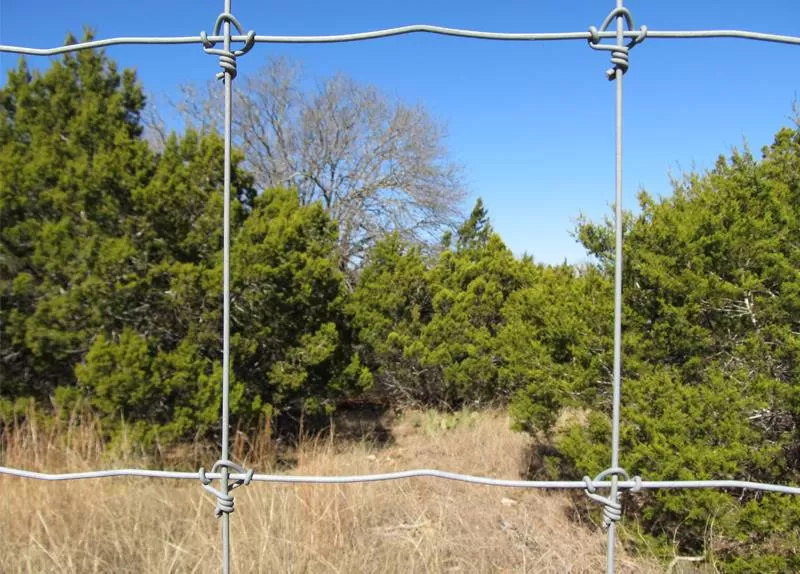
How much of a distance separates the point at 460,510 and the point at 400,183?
25.4 ft

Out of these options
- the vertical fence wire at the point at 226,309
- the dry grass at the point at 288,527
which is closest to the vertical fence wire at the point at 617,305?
the vertical fence wire at the point at 226,309

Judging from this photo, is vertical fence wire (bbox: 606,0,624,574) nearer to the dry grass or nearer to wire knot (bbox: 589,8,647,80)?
wire knot (bbox: 589,8,647,80)

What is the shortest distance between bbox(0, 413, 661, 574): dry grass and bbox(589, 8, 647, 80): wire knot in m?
1.43

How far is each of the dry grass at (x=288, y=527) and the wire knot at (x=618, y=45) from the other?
1.43 metres

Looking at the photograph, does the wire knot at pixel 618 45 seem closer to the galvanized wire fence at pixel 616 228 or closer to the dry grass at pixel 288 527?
the galvanized wire fence at pixel 616 228

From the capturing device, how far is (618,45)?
0.97 m

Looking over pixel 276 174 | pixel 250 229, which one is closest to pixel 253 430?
pixel 250 229

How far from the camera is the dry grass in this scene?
1.70m

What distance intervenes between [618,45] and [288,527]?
5.78 ft

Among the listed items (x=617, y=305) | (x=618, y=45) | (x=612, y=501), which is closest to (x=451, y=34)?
(x=618, y=45)

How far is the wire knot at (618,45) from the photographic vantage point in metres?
0.96

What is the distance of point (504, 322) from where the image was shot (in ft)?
18.0

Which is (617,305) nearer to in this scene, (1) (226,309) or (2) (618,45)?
(2) (618,45)

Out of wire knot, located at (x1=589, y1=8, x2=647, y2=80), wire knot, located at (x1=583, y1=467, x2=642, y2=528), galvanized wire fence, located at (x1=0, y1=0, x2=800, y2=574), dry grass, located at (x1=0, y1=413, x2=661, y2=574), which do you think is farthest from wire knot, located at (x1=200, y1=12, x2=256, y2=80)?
dry grass, located at (x1=0, y1=413, x2=661, y2=574)
